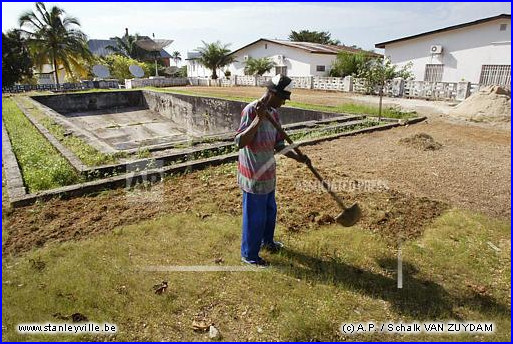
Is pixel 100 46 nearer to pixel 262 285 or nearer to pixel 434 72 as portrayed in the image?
pixel 434 72

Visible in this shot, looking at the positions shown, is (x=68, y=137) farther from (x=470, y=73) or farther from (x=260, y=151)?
(x=470, y=73)

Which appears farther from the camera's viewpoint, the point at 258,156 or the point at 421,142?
the point at 421,142

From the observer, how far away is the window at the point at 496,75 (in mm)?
16281

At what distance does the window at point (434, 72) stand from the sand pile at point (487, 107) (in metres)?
7.93

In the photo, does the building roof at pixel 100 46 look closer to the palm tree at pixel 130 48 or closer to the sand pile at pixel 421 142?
the palm tree at pixel 130 48

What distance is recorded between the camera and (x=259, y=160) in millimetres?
2631

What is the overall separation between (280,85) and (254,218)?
3.46 feet

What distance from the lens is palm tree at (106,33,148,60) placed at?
41.9 metres

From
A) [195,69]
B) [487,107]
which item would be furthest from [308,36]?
[487,107]

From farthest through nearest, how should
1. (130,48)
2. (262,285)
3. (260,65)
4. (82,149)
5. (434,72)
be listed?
(130,48) → (260,65) → (434,72) → (82,149) → (262,285)

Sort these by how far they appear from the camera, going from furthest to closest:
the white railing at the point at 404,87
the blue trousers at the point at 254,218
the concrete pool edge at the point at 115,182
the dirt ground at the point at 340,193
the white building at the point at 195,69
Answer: the white building at the point at 195,69, the white railing at the point at 404,87, the concrete pool edge at the point at 115,182, the dirt ground at the point at 340,193, the blue trousers at the point at 254,218

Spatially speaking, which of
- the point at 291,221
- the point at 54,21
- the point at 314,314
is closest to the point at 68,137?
the point at 291,221

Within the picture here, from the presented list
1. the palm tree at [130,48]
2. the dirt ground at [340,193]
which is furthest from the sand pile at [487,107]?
the palm tree at [130,48]

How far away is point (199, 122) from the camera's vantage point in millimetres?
16672
